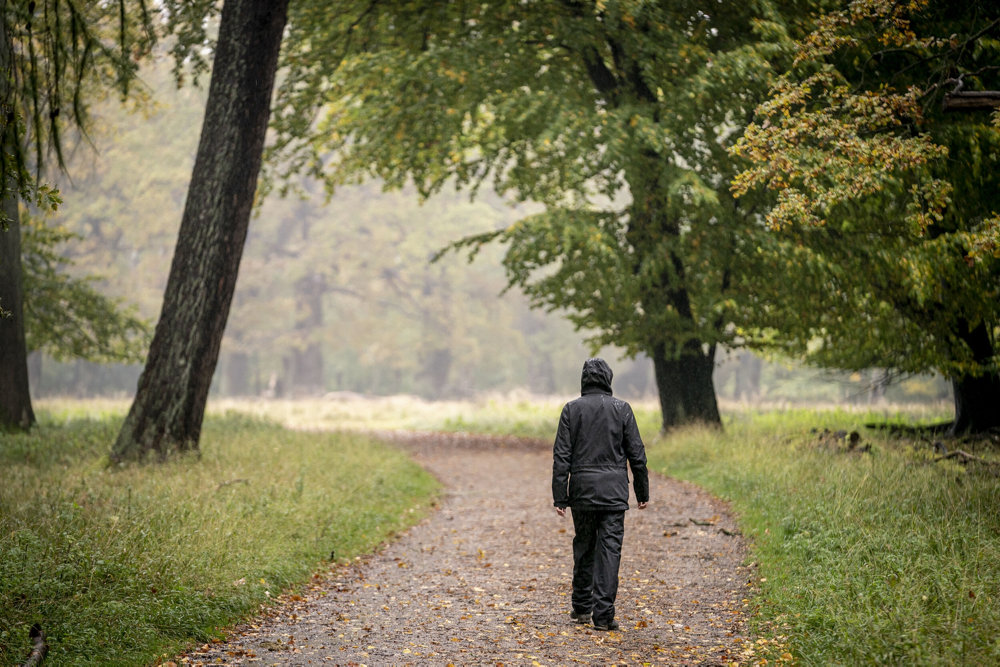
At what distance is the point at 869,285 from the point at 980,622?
683 centimetres

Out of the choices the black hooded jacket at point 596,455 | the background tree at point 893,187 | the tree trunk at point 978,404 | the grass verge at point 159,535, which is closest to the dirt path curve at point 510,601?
the grass verge at point 159,535

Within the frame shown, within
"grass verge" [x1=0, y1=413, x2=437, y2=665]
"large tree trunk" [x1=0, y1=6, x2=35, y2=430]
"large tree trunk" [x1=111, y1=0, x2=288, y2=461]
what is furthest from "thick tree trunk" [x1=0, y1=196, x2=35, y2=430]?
"large tree trunk" [x1=111, y1=0, x2=288, y2=461]

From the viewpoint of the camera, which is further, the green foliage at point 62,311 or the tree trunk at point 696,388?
the green foliage at point 62,311

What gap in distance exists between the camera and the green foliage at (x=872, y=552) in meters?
4.37

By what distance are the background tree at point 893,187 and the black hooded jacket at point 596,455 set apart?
261 centimetres

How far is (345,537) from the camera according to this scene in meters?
7.94

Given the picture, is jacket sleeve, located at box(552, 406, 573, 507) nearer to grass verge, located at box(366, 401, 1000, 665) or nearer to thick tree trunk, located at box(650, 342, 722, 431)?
grass verge, located at box(366, 401, 1000, 665)

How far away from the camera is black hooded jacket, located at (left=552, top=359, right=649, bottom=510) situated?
5715 millimetres

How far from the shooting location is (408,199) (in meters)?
41.8

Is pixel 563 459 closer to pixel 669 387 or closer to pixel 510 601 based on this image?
pixel 510 601

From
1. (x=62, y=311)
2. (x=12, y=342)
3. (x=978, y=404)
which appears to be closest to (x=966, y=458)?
(x=978, y=404)

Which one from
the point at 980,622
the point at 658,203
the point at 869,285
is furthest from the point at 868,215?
the point at 980,622

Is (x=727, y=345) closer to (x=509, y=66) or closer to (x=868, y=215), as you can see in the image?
(x=868, y=215)

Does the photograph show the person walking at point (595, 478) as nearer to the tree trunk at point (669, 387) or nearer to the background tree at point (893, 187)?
the background tree at point (893, 187)
